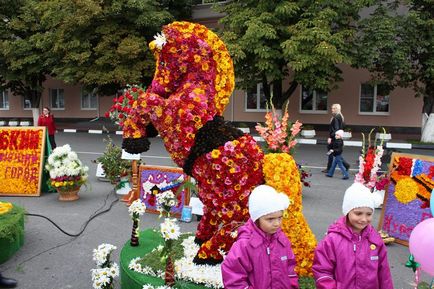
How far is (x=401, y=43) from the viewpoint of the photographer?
14000mm

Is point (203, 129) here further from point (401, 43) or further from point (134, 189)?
point (401, 43)

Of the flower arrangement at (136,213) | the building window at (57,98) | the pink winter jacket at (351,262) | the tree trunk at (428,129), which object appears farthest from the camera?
the building window at (57,98)

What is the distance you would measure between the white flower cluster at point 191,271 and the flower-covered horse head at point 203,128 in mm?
107

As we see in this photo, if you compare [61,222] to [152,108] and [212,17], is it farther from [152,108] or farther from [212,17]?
[212,17]

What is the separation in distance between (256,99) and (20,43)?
1224 cm

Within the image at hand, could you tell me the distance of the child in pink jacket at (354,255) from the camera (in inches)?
112

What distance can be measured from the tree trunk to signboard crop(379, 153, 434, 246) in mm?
10741

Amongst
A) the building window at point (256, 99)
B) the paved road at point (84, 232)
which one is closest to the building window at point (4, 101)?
the building window at point (256, 99)

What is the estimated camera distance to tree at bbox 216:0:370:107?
517 inches

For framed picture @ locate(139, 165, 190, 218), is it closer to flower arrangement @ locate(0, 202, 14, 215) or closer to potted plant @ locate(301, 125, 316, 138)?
flower arrangement @ locate(0, 202, 14, 215)

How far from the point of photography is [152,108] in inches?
154

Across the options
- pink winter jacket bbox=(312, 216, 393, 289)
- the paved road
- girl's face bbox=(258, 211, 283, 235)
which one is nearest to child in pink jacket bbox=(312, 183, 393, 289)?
pink winter jacket bbox=(312, 216, 393, 289)

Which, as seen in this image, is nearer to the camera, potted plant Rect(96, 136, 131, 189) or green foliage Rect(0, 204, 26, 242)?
green foliage Rect(0, 204, 26, 242)

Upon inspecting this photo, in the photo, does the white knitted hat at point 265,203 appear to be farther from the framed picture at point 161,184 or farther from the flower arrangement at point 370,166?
the framed picture at point 161,184
